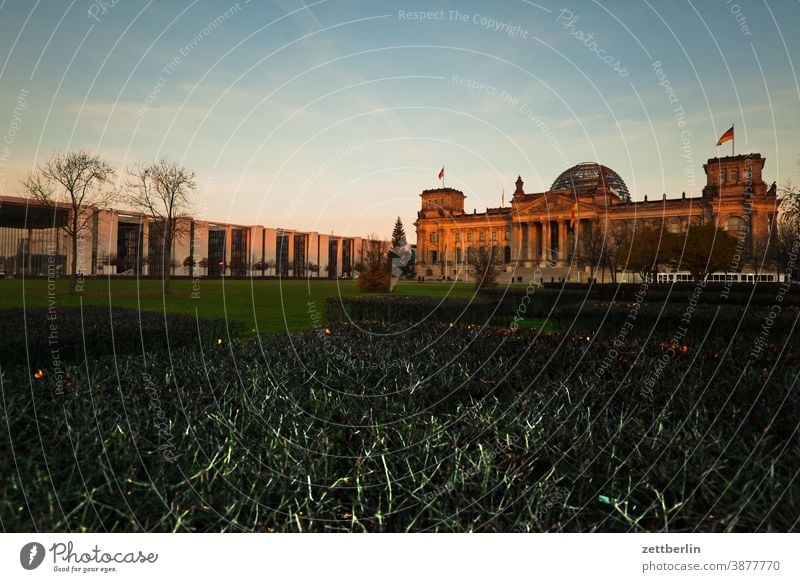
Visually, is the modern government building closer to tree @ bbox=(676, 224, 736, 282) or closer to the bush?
tree @ bbox=(676, 224, 736, 282)

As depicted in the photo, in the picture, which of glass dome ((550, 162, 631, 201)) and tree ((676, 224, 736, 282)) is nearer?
tree ((676, 224, 736, 282))

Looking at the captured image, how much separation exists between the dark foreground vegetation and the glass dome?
70.5m

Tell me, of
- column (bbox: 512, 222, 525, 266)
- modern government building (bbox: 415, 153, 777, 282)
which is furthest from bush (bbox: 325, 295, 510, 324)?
column (bbox: 512, 222, 525, 266)

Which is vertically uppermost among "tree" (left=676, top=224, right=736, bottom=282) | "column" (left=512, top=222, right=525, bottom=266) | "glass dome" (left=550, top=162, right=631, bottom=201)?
"glass dome" (left=550, top=162, right=631, bottom=201)

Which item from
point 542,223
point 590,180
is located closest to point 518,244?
point 542,223

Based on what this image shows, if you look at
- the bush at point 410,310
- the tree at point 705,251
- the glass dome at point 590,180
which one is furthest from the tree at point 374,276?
the glass dome at point 590,180

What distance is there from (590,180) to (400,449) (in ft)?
258

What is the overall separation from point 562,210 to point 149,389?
74588mm

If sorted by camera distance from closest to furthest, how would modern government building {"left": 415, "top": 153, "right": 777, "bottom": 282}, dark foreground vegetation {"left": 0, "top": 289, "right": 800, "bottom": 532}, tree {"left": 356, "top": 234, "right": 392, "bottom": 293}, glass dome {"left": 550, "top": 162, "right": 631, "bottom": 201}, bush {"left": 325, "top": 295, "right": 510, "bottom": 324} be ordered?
dark foreground vegetation {"left": 0, "top": 289, "right": 800, "bottom": 532} < bush {"left": 325, "top": 295, "right": 510, "bottom": 324} < tree {"left": 356, "top": 234, "right": 392, "bottom": 293} < modern government building {"left": 415, "top": 153, "right": 777, "bottom": 282} < glass dome {"left": 550, "top": 162, "right": 631, "bottom": 201}

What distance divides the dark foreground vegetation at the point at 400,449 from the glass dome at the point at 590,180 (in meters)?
70.5

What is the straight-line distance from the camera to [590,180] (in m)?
72.6

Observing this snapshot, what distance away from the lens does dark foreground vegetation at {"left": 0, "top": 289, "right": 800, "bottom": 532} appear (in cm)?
208

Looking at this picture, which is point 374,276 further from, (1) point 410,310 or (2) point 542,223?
(2) point 542,223
